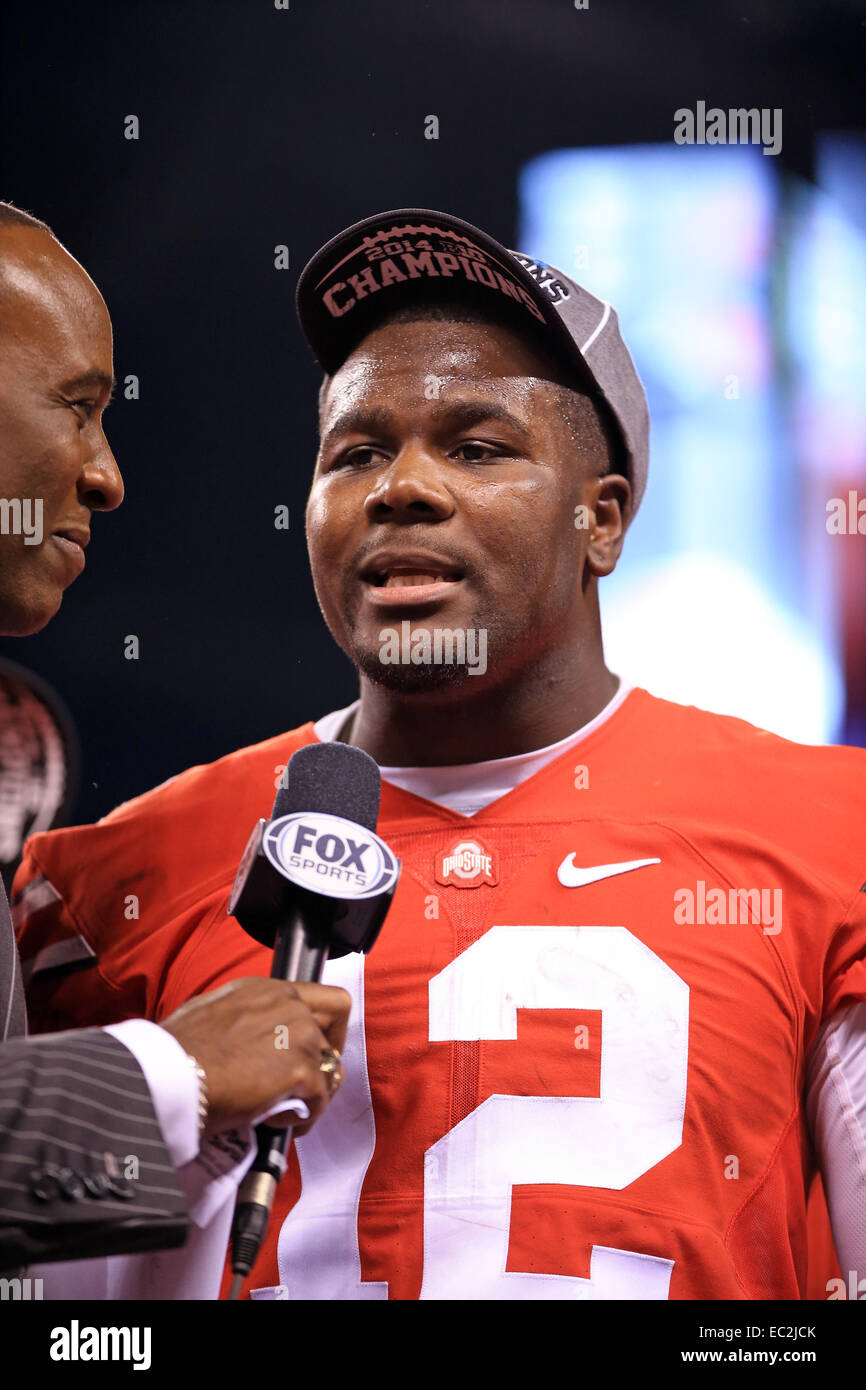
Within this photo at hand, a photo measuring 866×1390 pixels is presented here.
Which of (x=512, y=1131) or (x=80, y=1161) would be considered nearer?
(x=80, y=1161)

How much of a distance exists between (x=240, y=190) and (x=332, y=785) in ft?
3.31

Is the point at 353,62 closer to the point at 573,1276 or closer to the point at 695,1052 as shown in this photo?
the point at 695,1052

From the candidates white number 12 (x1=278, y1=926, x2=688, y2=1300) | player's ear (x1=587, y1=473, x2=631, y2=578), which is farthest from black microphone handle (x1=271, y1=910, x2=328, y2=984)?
player's ear (x1=587, y1=473, x2=631, y2=578)

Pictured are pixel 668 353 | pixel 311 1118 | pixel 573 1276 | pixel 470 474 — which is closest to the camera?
pixel 311 1118

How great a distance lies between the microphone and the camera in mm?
1376

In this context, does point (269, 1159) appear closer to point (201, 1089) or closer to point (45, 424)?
point (201, 1089)

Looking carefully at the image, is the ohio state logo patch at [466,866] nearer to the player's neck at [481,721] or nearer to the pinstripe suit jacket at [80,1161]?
the player's neck at [481,721]

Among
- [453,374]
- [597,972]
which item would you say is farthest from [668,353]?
[597,972]

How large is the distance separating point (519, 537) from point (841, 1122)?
0.79 metres

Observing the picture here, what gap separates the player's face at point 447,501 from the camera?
1.82 m

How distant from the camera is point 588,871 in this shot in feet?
5.84

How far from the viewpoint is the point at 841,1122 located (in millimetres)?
1694

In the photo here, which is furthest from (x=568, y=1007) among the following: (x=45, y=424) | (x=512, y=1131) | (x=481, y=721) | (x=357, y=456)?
(x=45, y=424)

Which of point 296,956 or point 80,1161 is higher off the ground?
point 296,956
